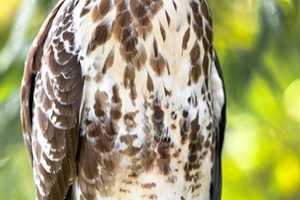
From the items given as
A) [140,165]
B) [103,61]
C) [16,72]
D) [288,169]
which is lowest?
[140,165]

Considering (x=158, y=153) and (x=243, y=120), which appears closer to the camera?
(x=158, y=153)

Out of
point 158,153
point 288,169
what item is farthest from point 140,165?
point 288,169

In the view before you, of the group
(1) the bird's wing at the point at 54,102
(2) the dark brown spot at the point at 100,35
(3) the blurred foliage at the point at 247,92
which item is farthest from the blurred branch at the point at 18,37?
(2) the dark brown spot at the point at 100,35

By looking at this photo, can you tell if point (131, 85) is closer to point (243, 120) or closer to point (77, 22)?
point (77, 22)

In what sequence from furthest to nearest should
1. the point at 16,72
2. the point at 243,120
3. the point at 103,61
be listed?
the point at 243,120 < the point at 16,72 < the point at 103,61

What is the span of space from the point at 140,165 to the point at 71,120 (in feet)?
0.42

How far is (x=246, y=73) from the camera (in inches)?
61.9

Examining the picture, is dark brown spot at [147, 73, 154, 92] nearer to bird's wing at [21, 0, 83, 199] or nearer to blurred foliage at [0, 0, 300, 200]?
bird's wing at [21, 0, 83, 199]

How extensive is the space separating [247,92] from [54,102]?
2.22 feet

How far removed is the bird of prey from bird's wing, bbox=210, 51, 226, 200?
0.04m

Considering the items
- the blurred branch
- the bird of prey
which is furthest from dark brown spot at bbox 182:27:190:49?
the blurred branch

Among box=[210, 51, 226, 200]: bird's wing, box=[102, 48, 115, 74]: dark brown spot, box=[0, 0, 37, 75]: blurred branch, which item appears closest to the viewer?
box=[102, 48, 115, 74]: dark brown spot

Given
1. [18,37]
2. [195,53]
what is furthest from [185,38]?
→ [18,37]

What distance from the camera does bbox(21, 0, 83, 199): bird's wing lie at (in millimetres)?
1041
